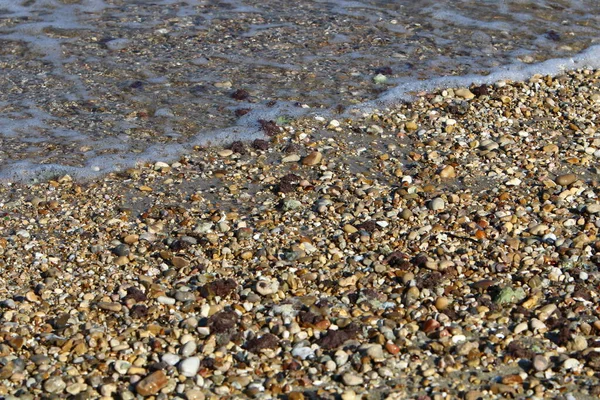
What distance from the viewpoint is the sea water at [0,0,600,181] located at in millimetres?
6137

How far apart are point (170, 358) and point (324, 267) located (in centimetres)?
108

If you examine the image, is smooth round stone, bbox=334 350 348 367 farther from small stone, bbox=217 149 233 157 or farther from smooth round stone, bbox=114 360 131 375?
small stone, bbox=217 149 233 157

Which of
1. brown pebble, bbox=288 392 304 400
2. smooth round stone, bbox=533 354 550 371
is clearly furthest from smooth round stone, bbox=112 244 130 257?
smooth round stone, bbox=533 354 550 371

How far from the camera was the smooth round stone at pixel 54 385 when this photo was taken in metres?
3.59

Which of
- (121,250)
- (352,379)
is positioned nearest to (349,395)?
(352,379)

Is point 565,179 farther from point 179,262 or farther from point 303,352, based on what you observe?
point 179,262

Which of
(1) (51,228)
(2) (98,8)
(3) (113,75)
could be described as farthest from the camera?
(2) (98,8)

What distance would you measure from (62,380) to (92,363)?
0.53 feet

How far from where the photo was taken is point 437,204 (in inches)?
200

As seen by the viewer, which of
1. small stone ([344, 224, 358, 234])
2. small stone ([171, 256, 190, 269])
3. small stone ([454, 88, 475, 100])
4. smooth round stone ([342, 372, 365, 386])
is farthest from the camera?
small stone ([454, 88, 475, 100])

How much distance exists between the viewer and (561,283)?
14.3 feet

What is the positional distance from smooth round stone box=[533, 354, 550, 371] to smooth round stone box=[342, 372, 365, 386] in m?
0.77

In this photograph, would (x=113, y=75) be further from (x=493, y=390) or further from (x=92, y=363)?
(x=493, y=390)

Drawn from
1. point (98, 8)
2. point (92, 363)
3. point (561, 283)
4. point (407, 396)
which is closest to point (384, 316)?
point (407, 396)
